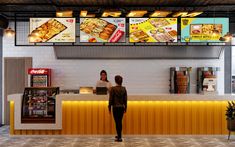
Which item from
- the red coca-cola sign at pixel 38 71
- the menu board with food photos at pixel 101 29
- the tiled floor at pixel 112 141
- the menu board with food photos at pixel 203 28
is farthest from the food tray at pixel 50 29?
the menu board with food photos at pixel 203 28

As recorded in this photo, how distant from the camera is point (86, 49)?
1264cm

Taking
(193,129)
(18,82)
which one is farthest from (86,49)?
(193,129)

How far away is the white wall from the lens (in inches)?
504

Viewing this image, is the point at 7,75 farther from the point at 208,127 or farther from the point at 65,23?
the point at 208,127

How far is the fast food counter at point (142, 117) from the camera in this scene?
31.4ft

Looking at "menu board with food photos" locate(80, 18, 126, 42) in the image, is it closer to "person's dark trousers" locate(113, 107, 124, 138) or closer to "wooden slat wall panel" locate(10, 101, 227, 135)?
"wooden slat wall panel" locate(10, 101, 227, 135)

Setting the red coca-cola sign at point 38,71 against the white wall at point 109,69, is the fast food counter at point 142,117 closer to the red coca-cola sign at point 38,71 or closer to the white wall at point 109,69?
the red coca-cola sign at point 38,71

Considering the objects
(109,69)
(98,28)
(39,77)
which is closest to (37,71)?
(39,77)

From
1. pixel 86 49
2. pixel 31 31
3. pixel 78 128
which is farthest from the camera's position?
pixel 86 49

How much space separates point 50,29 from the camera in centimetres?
1022

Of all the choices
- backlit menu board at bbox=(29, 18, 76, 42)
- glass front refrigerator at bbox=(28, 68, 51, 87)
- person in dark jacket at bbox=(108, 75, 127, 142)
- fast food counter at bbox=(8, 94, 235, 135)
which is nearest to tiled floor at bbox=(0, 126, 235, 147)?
fast food counter at bbox=(8, 94, 235, 135)

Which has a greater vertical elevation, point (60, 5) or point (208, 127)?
point (60, 5)

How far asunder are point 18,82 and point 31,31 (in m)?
3.11

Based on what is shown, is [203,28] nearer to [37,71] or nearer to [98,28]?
[98,28]
